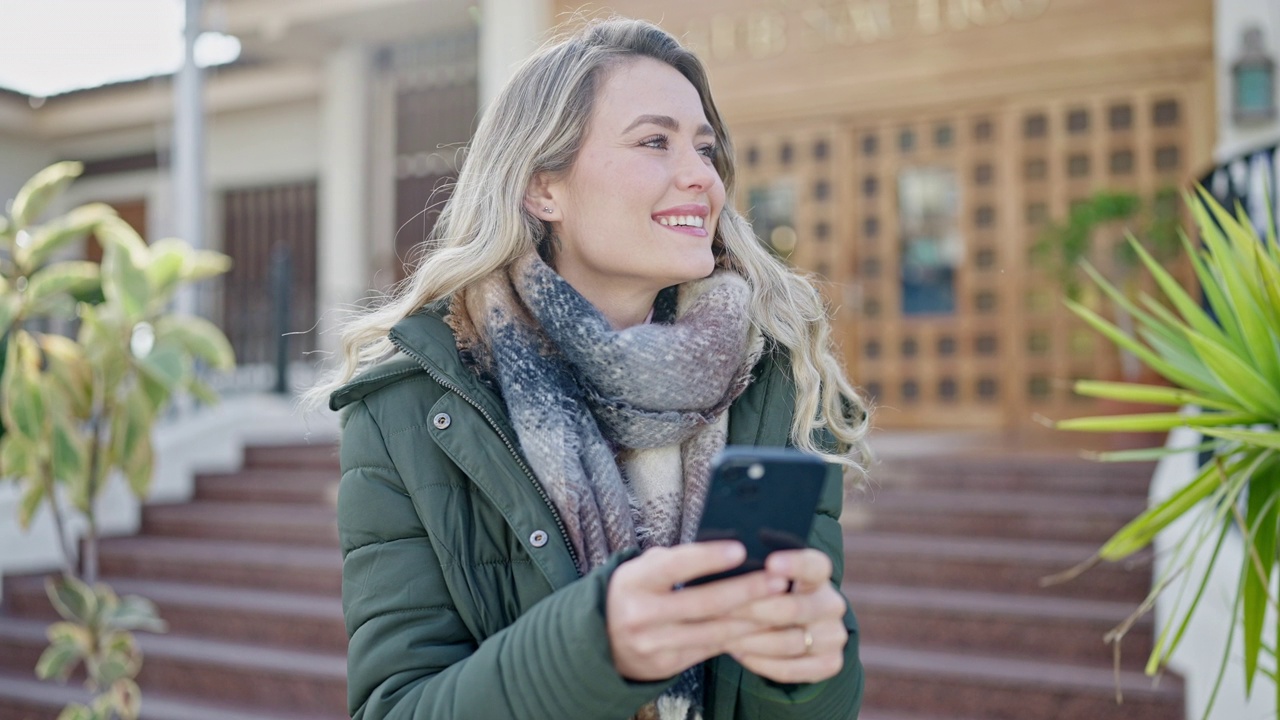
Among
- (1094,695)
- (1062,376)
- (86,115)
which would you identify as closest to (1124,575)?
(1094,695)

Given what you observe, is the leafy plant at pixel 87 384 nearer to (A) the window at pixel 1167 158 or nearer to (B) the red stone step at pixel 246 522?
(B) the red stone step at pixel 246 522

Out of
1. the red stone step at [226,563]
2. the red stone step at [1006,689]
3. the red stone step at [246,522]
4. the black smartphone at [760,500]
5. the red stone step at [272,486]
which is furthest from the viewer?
the red stone step at [272,486]

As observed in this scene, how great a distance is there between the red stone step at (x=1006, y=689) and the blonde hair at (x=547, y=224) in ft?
7.50

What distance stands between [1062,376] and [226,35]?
722cm

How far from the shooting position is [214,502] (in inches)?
248

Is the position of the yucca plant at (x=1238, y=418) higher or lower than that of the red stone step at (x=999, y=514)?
higher

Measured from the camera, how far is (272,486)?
616 centimetres

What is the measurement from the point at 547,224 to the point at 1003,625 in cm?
288

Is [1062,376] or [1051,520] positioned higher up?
[1062,376]

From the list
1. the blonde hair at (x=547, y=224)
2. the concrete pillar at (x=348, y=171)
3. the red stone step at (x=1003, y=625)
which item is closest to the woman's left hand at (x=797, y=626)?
the blonde hair at (x=547, y=224)

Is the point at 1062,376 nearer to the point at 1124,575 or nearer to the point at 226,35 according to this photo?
the point at 1124,575

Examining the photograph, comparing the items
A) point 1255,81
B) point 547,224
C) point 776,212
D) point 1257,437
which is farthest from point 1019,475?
point 547,224

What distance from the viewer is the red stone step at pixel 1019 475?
470 centimetres

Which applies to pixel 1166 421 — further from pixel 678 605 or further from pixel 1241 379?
pixel 678 605
